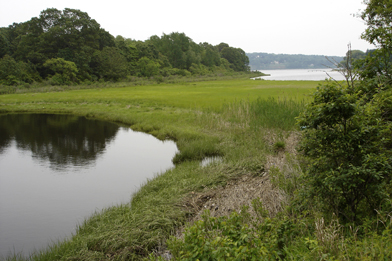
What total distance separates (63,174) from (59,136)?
303 inches

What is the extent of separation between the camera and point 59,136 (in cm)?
1777

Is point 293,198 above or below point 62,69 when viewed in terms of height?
below

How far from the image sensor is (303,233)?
14.0 feet

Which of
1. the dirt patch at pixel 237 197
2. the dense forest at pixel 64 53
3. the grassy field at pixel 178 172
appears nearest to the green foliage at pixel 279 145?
the grassy field at pixel 178 172

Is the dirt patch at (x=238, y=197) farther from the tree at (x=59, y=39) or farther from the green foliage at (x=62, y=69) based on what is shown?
the tree at (x=59, y=39)

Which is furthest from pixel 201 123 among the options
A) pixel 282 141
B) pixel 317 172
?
pixel 317 172

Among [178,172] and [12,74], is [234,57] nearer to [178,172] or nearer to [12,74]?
[12,74]

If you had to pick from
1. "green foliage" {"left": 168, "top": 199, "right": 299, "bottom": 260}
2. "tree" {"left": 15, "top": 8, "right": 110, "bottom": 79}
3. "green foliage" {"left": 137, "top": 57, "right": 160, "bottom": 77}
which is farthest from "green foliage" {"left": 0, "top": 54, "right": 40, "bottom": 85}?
"green foliage" {"left": 168, "top": 199, "right": 299, "bottom": 260}

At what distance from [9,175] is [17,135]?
332 inches

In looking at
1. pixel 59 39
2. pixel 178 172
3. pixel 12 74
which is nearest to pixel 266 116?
pixel 178 172

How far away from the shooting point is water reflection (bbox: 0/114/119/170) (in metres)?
13.5

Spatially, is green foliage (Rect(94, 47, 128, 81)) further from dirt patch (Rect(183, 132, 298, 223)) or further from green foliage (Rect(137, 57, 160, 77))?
dirt patch (Rect(183, 132, 298, 223))

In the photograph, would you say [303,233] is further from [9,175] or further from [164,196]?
[9,175]

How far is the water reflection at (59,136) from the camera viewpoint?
13453mm
